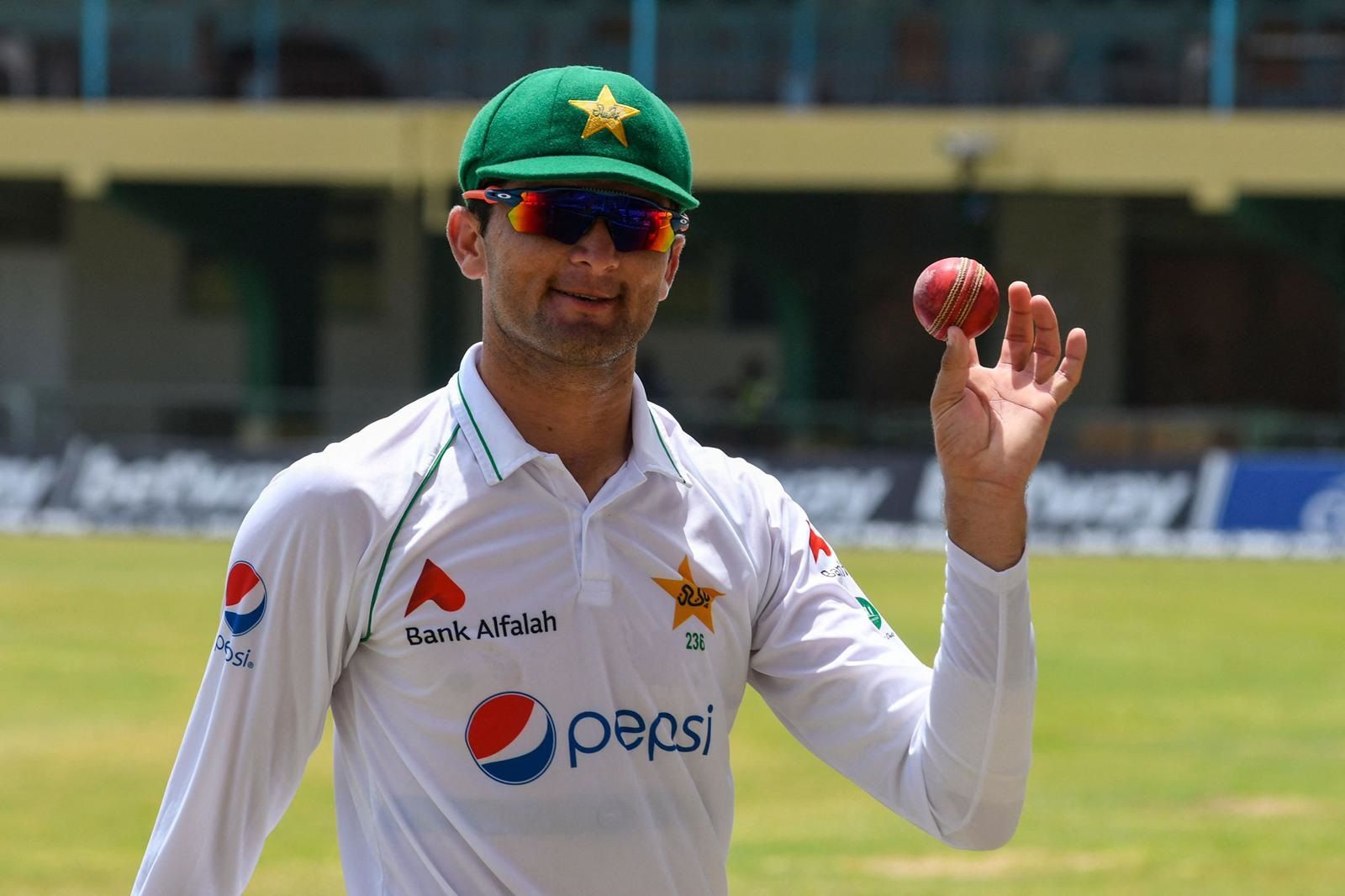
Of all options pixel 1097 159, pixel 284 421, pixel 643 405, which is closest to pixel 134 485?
pixel 284 421

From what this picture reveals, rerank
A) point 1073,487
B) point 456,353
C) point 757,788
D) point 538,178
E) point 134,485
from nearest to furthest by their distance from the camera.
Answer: point 538,178
point 757,788
point 1073,487
point 134,485
point 456,353

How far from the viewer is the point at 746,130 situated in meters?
29.2

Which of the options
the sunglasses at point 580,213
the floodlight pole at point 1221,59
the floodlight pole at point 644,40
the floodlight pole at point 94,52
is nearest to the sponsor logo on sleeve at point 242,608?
the sunglasses at point 580,213

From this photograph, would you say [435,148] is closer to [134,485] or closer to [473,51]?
[473,51]

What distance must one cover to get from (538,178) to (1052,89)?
88.9 feet

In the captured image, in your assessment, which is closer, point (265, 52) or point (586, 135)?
point (586, 135)

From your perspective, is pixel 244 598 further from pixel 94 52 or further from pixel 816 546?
pixel 94 52

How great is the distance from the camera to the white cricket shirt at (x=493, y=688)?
3031mm

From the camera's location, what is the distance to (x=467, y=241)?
10.9ft

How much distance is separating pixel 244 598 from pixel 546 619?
1.42 ft

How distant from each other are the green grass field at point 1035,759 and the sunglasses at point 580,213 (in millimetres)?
5936

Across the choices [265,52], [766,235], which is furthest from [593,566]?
[265,52]

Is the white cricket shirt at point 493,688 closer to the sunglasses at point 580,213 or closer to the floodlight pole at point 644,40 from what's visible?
the sunglasses at point 580,213

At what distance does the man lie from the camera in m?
3.03
